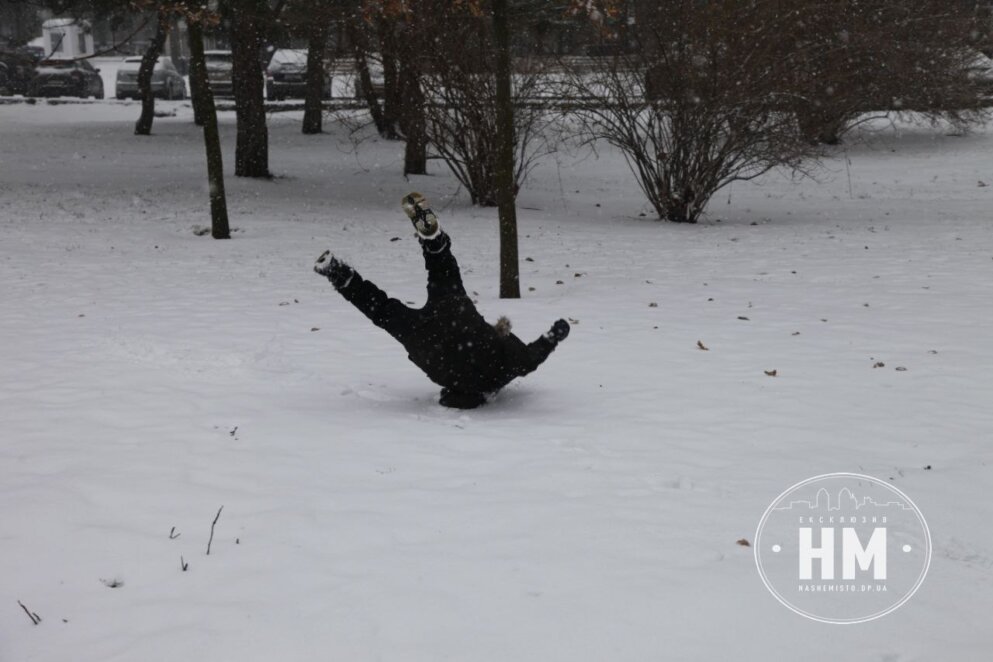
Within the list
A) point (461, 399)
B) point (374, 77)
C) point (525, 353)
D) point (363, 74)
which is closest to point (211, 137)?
point (363, 74)

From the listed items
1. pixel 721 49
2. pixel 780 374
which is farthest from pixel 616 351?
pixel 721 49

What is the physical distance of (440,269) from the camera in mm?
6566

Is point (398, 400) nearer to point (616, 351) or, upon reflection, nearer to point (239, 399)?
point (239, 399)

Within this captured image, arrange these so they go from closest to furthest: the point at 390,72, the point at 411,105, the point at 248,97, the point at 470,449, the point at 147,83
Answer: the point at 470,449 < the point at 411,105 < the point at 390,72 < the point at 248,97 < the point at 147,83

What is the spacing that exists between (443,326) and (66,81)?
33.8 meters

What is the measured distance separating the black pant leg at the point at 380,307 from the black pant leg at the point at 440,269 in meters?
0.20

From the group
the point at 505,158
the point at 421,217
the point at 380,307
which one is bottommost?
the point at 380,307

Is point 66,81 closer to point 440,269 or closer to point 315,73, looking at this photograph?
point 315,73

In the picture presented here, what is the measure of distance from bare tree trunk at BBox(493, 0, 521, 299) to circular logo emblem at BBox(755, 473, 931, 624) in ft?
17.8

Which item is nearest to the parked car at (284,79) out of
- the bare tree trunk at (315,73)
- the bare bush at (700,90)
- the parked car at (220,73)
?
the parked car at (220,73)

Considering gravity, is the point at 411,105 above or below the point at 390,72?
below

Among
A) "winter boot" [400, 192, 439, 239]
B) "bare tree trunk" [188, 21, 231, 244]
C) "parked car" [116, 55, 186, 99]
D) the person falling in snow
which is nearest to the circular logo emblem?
the person falling in snow

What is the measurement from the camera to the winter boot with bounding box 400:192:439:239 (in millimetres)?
6461

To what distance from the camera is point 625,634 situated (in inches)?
149
